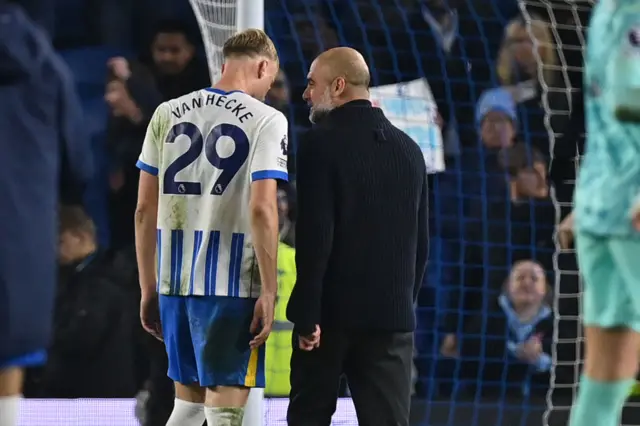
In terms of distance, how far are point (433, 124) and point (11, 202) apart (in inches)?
117

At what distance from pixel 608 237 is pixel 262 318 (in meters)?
0.87

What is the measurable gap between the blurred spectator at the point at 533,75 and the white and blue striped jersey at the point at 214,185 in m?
2.79

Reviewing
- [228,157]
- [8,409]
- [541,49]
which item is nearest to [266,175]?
[228,157]

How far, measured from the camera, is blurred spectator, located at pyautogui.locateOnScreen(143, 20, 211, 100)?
192 inches

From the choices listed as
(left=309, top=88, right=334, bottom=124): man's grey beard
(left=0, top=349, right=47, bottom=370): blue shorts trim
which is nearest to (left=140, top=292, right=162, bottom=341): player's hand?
(left=0, top=349, right=47, bottom=370): blue shorts trim

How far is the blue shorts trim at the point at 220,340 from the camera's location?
2.61 meters

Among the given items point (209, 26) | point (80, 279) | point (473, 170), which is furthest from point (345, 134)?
point (473, 170)

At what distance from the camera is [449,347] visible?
5066 mm

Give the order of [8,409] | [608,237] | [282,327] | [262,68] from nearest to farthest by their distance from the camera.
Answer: [608,237] < [8,409] < [262,68] < [282,327]

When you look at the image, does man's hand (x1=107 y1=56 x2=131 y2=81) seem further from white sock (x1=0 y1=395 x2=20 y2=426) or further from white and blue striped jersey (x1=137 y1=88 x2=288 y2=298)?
white sock (x1=0 y1=395 x2=20 y2=426)

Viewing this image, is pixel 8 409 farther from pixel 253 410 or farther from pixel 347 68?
pixel 347 68

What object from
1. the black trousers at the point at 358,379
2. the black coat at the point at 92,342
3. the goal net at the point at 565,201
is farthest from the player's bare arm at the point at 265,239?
the goal net at the point at 565,201

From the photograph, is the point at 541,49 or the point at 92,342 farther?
the point at 541,49

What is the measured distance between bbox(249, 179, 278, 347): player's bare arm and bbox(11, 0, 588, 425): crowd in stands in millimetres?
1969
